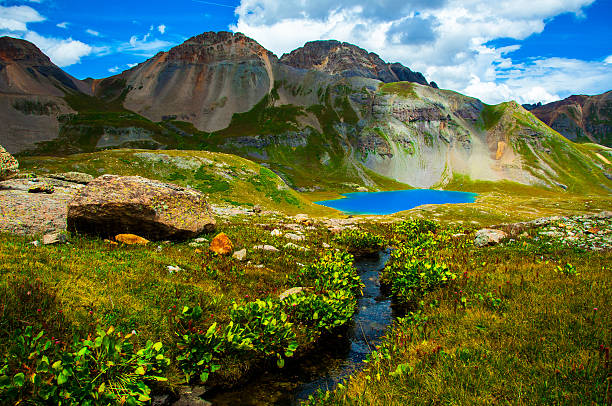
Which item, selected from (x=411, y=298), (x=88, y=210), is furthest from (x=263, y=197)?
(x=411, y=298)

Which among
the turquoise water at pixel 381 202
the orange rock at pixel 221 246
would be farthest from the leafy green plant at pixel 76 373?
the turquoise water at pixel 381 202

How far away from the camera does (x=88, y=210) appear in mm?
12742

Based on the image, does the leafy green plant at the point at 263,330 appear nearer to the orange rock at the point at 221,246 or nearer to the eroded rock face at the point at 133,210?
the orange rock at the point at 221,246

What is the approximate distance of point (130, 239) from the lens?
1305 cm

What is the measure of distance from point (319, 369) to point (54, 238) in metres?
10.8

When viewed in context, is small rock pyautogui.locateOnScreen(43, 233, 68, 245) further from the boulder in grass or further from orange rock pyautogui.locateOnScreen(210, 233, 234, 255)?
the boulder in grass

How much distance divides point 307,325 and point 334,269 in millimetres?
3937

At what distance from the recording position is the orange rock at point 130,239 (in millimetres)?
12797

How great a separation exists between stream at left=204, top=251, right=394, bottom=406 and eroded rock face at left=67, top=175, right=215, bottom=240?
979 centimetres

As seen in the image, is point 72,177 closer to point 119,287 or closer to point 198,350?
point 119,287

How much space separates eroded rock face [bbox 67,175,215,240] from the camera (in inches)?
508

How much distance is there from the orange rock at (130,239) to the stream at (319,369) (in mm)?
8966

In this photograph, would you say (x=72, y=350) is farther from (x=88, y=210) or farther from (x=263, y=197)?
(x=263, y=197)

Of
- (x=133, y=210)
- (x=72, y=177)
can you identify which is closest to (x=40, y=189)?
(x=133, y=210)
